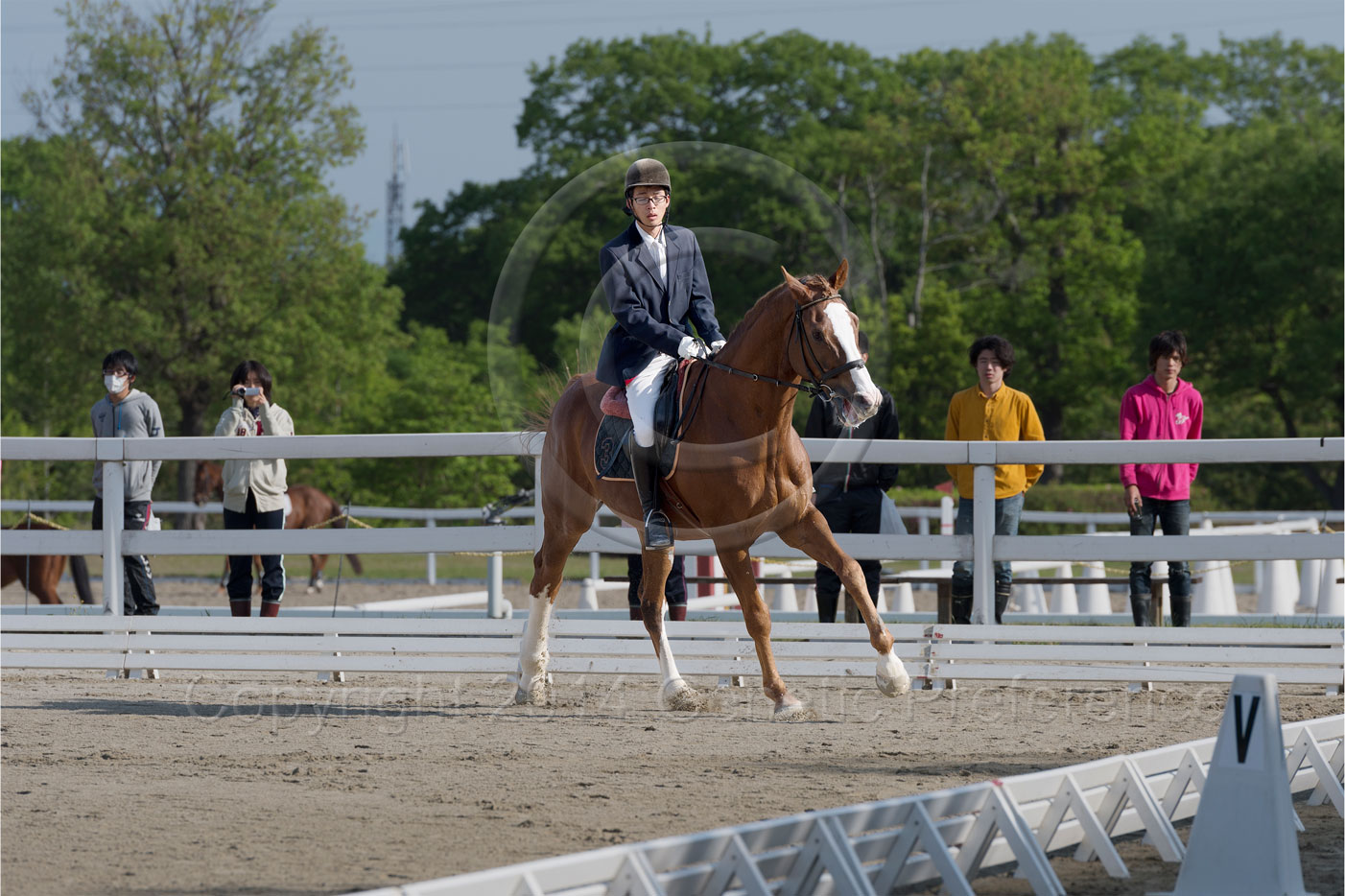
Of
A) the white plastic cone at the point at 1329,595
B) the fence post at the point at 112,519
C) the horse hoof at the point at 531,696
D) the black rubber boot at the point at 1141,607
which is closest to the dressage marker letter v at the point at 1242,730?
the horse hoof at the point at 531,696

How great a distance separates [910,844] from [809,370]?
2.68 m

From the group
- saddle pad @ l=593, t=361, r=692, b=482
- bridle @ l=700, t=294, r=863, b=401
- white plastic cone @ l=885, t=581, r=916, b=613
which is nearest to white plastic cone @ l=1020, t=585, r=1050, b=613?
white plastic cone @ l=885, t=581, r=916, b=613

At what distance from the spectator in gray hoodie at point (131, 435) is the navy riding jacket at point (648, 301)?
4403 millimetres

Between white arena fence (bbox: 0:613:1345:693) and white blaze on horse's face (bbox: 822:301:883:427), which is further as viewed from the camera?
white arena fence (bbox: 0:613:1345:693)

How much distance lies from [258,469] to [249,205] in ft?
87.5

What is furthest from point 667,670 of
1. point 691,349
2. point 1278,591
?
point 1278,591

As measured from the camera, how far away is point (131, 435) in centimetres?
1028

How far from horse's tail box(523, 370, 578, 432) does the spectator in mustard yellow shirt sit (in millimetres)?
2554

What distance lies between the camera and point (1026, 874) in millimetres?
3959

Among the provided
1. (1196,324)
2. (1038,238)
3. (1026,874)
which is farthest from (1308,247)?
(1026,874)

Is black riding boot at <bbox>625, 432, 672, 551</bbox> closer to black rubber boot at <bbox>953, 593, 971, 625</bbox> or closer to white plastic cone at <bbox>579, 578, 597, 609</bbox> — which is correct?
black rubber boot at <bbox>953, 593, 971, 625</bbox>

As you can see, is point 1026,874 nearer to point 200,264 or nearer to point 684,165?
point 684,165

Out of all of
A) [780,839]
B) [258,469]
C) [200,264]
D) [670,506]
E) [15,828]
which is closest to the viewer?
[780,839]

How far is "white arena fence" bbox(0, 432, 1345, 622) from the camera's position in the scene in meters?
8.09
